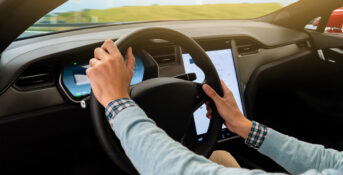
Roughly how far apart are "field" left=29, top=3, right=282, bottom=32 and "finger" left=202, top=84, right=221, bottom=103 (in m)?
0.85

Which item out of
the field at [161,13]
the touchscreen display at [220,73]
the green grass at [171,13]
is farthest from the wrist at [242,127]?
the green grass at [171,13]

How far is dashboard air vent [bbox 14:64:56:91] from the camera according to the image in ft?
4.09

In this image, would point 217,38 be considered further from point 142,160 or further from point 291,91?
point 142,160

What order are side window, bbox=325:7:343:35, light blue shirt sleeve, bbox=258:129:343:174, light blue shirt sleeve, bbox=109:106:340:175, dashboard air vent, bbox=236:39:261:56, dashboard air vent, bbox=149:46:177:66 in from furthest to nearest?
side window, bbox=325:7:343:35, dashboard air vent, bbox=236:39:261:56, dashboard air vent, bbox=149:46:177:66, light blue shirt sleeve, bbox=258:129:343:174, light blue shirt sleeve, bbox=109:106:340:175

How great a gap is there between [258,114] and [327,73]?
658mm

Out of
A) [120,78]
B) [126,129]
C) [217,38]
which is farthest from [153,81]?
[217,38]

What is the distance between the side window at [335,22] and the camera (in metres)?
2.38

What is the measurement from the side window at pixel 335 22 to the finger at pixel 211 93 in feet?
5.40

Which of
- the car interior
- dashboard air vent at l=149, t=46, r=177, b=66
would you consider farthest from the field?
dashboard air vent at l=149, t=46, r=177, b=66

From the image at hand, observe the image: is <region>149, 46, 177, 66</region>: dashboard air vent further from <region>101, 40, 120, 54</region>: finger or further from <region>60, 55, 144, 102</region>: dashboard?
<region>101, 40, 120, 54</region>: finger

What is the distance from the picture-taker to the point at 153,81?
1.08 m

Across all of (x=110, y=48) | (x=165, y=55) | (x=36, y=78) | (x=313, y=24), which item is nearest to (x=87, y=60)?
(x=36, y=78)

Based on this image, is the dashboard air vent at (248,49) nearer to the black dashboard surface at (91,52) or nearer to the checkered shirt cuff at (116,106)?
the black dashboard surface at (91,52)

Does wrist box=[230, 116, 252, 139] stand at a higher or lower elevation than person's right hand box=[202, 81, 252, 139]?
lower
